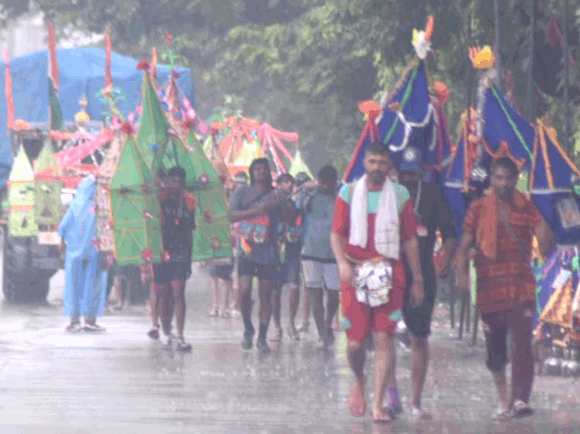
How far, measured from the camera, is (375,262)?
37.0 ft

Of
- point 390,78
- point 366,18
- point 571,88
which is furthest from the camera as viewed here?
point 390,78

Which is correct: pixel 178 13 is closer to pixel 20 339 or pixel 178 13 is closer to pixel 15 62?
pixel 15 62

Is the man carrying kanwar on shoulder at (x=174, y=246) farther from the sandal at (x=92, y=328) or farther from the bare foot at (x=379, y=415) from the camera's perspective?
the bare foot at (x=379, y=415)

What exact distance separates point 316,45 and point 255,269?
39.6ft

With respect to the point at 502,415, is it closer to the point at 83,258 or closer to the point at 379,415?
the point at 379,415

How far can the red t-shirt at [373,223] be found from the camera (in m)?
11.3

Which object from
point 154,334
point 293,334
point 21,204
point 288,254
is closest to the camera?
point 154,334

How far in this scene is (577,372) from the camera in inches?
562

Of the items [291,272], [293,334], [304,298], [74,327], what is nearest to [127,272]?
[74,327]

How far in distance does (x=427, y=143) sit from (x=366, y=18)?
26.0ft

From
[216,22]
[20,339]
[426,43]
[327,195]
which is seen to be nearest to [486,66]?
[426,43]

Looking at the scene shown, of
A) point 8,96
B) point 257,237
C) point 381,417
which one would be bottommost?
point 381,417

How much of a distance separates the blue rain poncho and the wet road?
1.33ft

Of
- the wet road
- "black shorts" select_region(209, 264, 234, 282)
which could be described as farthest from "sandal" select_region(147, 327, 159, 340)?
"black shorts" select_region(209, 264, 234, 282)
